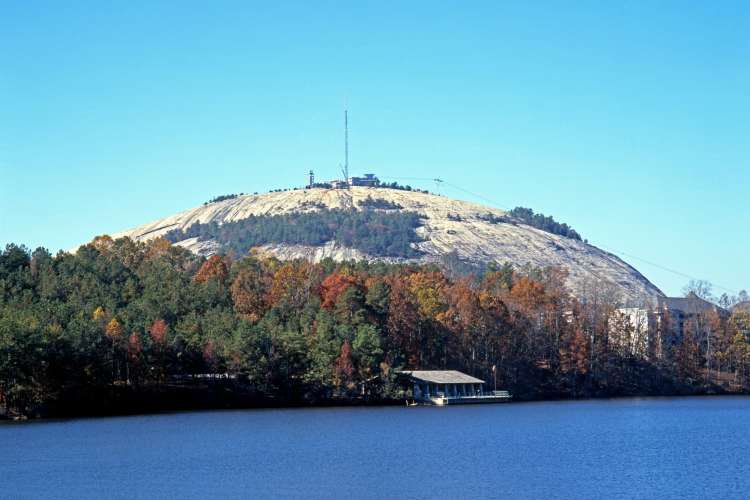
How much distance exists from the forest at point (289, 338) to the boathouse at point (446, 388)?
3.46m

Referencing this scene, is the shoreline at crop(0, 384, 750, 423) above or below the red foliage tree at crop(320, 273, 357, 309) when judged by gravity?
below

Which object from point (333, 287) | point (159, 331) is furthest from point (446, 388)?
point (159, 331)

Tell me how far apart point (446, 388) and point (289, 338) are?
62.5ft

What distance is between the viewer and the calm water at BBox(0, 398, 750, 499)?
1953 inches

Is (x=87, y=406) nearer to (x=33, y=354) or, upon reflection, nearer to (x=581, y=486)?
(x=33, y=354)

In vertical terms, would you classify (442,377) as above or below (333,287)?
below

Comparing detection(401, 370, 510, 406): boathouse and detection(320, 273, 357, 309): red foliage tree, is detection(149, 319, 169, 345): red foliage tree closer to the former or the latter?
detection(320, 273, 357, 309): red foliage tree

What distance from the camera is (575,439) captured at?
72.2 metres

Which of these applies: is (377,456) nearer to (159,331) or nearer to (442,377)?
(159,331)

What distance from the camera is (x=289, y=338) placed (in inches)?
4311

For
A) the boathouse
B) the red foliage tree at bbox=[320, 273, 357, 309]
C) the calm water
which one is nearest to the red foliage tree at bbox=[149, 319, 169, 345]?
the calm water

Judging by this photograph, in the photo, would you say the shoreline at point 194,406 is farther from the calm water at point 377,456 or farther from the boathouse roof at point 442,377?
the calm water at point 377,456

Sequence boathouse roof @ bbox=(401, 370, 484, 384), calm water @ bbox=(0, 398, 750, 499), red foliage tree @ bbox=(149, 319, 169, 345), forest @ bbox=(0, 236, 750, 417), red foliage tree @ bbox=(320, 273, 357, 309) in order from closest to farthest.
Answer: calm water @ bbox=(0, 398, 750, 499) → forest @ bbox=(0, 236, 750, 417) → red foliage tree @ bbox=(149, 319, 169, 345) → boathouse roof @ bbox=(401, 370, 484, 384) → red foliage tree @ bbox=(320, 273, 357, 309)

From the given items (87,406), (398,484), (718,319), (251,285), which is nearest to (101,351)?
(87,406)
